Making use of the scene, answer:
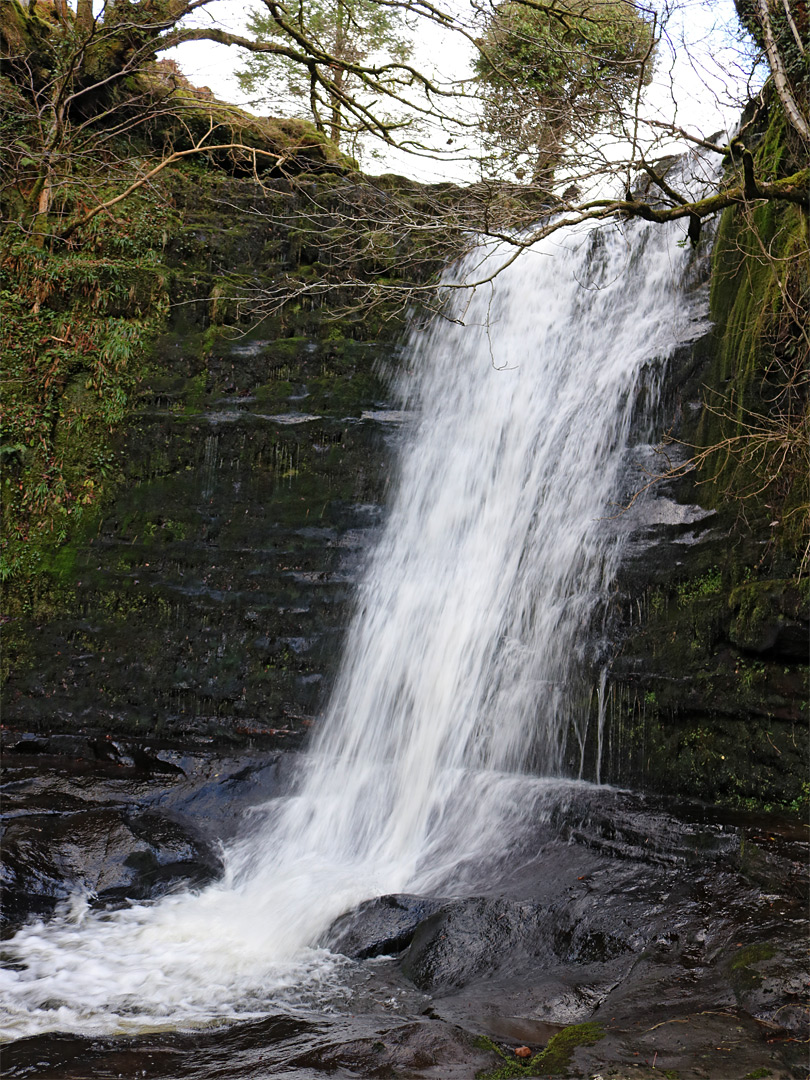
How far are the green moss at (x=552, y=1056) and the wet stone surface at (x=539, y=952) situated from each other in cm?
4

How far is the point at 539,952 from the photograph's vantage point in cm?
381

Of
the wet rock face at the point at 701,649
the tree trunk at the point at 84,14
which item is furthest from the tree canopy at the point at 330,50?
the wet rock face at the point at 701,649

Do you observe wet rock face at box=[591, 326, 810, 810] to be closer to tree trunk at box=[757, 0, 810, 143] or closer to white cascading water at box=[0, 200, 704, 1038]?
white cascading water at box=[0, 200, 704, 1038]

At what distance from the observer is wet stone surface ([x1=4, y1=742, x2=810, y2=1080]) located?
2764mm

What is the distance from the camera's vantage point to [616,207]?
4.67 metres

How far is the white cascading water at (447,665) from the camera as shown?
415 cm

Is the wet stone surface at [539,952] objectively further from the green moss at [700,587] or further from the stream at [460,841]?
the green moss at [700,587]

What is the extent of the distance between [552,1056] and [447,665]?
3.77 m

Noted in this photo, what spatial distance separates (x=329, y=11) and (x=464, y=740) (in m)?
10.6

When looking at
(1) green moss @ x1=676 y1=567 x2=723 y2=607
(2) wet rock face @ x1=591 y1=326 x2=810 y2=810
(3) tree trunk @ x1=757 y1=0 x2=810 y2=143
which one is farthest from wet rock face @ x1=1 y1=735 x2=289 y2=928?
(3) tree trunk @ x1=757 y1=0 x2=810 y2=143

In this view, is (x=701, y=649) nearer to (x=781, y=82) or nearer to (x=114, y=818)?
(x=781, y=82)

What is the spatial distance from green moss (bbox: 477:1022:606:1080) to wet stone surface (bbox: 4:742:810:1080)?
0.04 metres

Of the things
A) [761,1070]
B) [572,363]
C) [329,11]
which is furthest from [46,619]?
[329,11]

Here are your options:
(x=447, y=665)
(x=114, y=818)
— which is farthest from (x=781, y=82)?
(x=114, y=818)
